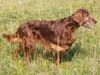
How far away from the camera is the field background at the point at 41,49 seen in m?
5.79

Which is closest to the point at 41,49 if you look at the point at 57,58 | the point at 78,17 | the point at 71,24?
the point at 57,58

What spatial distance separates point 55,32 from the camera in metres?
6.96

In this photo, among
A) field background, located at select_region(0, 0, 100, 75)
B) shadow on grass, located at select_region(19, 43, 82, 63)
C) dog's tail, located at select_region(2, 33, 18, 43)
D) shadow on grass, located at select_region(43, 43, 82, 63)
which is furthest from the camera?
dog's tail, located at select_region(2, 33, 18, 43)

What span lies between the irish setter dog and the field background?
22 cm

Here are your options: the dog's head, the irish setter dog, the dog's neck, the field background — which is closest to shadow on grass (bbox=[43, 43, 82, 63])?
the field background

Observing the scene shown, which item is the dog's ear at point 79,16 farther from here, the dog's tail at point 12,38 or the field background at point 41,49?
the dog's tail at point 12,38

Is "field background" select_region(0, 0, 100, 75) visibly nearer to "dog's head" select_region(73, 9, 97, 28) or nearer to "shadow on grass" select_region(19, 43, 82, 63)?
"shadow on grass" select_region(19, 43, 82, 63)

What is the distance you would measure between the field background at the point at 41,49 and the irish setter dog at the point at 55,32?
222mm

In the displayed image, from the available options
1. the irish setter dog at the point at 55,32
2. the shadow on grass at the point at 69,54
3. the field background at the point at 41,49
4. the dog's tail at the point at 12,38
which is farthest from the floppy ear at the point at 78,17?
the dog's tail at the point at 12,38

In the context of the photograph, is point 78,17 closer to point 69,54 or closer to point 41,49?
point 69,54

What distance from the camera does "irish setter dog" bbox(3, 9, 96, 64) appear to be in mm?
6867

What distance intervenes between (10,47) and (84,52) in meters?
1.46

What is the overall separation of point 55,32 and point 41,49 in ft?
2.09

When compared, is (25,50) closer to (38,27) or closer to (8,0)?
(38,27)
